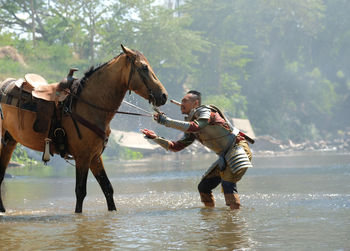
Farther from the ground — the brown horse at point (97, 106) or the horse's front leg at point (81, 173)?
the brown horse at point (97, 106)

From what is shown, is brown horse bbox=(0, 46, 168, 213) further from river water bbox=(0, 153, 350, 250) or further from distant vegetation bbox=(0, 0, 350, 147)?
distant vegetation bbox=(0, 0, 350, 147)

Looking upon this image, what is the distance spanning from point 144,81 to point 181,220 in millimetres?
1824

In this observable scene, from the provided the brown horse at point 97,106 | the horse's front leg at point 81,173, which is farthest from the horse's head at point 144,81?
the horse's front leg at point 81,173

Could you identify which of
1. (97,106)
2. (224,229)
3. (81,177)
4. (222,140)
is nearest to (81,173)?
(81,177)

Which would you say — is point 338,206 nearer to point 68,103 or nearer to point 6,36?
point 68,103

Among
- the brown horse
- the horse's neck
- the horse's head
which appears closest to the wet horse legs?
the brown horse

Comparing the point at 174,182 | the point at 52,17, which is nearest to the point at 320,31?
the point at 52,17

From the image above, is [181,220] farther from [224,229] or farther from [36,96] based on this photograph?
[36,96]

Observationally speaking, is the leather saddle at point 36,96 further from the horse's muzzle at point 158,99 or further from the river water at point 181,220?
the river water at point 181,220

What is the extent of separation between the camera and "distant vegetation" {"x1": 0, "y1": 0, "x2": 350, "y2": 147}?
138 ft

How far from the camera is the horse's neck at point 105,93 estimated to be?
8211 mm

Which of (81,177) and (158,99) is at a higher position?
(158,99)

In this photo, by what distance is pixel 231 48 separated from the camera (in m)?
51.1

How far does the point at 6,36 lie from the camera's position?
116 feet
